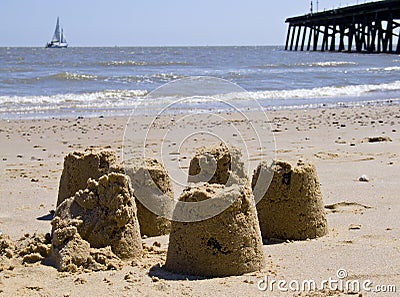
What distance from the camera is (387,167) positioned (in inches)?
303

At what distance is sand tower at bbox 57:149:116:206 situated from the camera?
5.11 m

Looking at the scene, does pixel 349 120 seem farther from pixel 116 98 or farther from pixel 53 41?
pixel 53 41

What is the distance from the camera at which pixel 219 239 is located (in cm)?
381

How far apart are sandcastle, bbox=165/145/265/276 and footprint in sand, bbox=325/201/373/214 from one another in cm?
192

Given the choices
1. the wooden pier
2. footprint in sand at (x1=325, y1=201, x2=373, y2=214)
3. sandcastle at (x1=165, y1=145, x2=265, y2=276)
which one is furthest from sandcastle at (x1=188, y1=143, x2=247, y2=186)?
the wooden pier

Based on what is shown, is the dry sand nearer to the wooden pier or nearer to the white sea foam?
the white sea foam

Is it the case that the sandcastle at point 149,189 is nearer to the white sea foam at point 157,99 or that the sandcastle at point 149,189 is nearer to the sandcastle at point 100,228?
the sandcastle at point 100,228

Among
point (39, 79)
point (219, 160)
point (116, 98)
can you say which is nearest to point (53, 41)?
point (39, 79)

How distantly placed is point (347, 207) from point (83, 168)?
2.36 m

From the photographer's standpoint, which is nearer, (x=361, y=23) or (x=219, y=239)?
(x=219, y=239)

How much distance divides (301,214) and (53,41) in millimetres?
96817

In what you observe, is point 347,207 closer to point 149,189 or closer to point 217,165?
point 217,165

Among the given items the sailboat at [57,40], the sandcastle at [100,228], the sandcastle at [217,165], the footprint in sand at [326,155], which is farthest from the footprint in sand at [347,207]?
the sailboat at [57,40]

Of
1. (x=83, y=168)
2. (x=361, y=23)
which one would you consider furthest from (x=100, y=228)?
(x=361, y=23)
